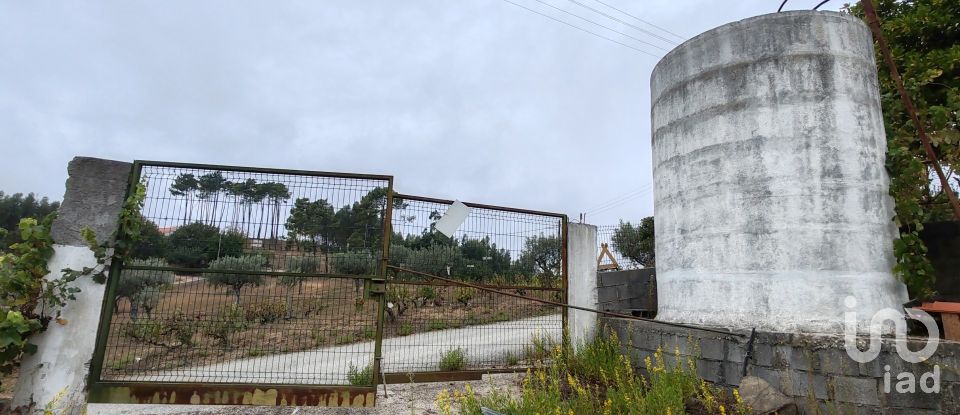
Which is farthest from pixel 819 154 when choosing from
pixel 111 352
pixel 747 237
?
pixel 111 352

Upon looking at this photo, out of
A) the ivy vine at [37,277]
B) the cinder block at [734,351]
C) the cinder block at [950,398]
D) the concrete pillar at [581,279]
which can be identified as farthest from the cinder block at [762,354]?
the ivy vine at [37,277]

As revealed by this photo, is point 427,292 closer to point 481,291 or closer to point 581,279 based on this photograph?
point 481,291

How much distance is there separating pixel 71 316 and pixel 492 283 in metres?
4.54

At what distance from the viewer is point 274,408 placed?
4969 millimetres

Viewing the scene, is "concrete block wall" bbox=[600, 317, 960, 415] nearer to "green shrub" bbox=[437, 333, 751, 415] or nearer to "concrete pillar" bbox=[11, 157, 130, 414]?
"green shrub" bbox=[437, 333, 751, 415]

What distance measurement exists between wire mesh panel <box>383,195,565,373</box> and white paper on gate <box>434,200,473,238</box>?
0.06 meters

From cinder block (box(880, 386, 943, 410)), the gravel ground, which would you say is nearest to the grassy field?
the gravel ground

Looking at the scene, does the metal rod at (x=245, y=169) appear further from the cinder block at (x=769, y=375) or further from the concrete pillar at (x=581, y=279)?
the cinder block at (x=769, y=375)

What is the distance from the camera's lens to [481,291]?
22.5 ft

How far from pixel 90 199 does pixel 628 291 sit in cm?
693

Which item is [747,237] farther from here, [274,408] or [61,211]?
[61,211]

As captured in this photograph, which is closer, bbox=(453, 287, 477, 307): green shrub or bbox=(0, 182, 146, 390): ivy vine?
bbox=(0, 182, 146, 390): ivy vine

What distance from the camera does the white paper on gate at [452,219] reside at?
19.8 feet

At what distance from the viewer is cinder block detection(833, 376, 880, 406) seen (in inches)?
160
